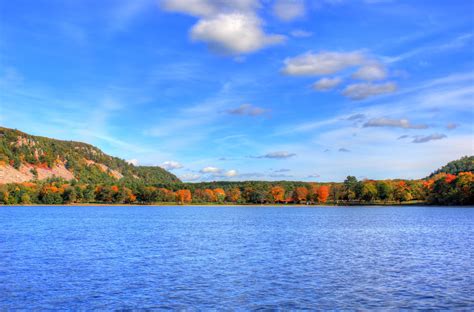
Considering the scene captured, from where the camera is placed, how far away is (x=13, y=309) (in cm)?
2398

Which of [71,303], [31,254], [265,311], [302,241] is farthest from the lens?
[302,241]

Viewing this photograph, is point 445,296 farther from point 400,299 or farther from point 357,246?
point 357,246

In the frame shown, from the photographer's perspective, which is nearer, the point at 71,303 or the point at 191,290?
the point at 71,303

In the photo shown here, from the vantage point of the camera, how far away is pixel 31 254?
1805 inches

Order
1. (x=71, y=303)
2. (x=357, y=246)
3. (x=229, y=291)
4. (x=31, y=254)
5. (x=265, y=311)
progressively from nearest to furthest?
(x=265, y=311) < (x=71, y=303) < (x=229, y=291) < (x=31, y=254) < (x=357, y=246)

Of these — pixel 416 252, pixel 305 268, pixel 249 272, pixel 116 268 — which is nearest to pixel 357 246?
pixel 416 252

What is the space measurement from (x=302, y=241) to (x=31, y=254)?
110 feet

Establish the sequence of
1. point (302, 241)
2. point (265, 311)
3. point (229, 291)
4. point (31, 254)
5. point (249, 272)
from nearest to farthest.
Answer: point (265, 311) → point (229, 291) → point (249, 272) → point (31, 254) → point (302, 241)

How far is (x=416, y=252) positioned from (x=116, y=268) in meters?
31.9

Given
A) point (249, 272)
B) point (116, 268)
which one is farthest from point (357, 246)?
point (116, 268)

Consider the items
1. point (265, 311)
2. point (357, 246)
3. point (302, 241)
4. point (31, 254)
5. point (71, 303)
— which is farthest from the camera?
point (302, 241)

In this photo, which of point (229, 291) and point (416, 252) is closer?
point (229, 291)

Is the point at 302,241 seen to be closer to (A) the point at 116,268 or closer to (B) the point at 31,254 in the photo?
(A) the point at 116,268

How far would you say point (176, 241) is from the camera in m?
59.9
